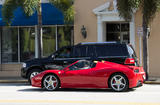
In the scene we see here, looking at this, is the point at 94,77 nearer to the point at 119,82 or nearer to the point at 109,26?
the point at 119,82

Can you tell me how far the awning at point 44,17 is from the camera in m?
20.1

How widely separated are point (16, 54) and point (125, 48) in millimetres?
9613

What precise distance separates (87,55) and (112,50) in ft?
3.72

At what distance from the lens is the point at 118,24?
21.5 meters

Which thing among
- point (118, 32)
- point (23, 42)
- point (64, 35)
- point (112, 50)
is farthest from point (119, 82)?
point (23, 42)

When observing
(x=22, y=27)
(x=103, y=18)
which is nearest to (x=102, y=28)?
(x=103, y=18)

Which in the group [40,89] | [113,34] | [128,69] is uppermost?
[113,34]

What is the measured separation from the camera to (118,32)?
21469 millimetres

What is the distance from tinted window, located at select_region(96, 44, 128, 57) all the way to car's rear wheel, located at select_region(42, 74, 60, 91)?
107 inches

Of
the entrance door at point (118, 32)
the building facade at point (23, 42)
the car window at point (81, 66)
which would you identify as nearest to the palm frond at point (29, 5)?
the building facade at point (23, 42)

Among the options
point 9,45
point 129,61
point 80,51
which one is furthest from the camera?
point 9,45

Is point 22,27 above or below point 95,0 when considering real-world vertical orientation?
below

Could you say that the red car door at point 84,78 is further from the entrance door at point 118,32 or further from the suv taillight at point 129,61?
the entrance door at point 118,32

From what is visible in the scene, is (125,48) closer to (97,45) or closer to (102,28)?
(97,45)
